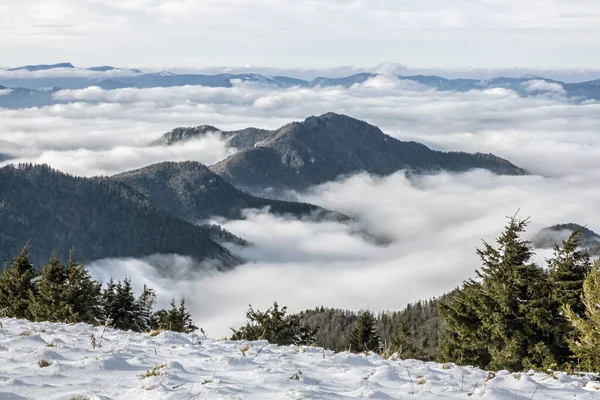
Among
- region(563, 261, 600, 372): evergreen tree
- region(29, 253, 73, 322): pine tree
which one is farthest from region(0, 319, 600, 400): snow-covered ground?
region(29, 253, 73, 322): pine tree

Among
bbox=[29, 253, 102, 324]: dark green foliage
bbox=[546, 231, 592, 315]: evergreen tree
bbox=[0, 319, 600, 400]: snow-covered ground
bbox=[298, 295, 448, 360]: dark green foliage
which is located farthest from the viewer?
bbox=[298, 295, 448, 360]: dark green foliage

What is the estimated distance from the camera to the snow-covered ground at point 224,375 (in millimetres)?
8750

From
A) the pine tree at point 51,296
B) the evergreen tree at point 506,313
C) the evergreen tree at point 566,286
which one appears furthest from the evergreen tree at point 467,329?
the pine tree at point 51,296

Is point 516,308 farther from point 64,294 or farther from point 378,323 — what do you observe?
point 378,323

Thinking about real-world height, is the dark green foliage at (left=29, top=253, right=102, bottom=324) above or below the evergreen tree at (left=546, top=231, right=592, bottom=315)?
below

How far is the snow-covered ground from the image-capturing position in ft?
28.7

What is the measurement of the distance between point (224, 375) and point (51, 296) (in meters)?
32.6

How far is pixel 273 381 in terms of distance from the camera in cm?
979

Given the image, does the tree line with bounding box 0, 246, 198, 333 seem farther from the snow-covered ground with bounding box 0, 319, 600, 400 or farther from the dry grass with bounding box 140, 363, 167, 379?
the dry grass with bounding box 140, 363, 167, 379

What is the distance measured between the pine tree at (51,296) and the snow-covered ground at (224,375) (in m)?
25.3

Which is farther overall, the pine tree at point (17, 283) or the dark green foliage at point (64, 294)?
the pine tree at point (17, 283)

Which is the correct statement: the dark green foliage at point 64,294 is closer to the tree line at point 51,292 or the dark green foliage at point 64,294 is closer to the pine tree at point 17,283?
the tree line at point 51,292

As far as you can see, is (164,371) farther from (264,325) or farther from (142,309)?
(142,309)

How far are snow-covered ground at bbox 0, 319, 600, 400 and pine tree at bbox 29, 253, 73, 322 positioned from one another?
25280mm
